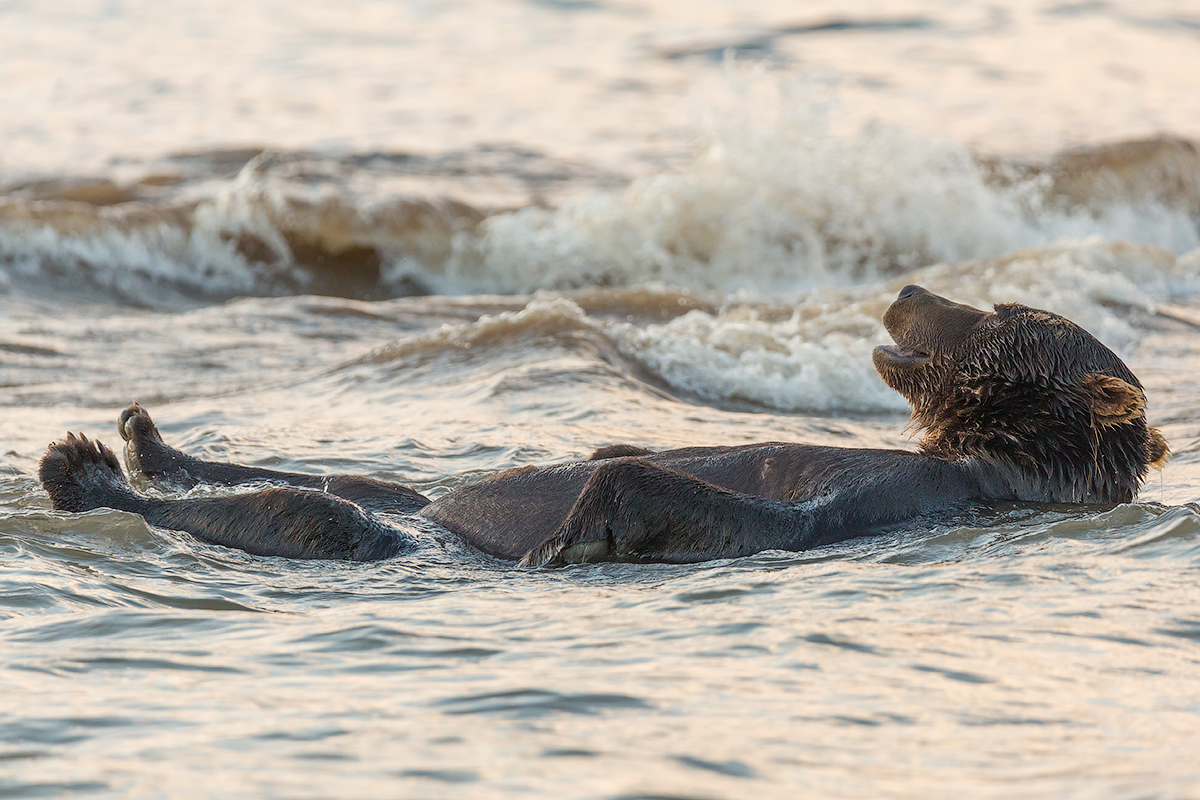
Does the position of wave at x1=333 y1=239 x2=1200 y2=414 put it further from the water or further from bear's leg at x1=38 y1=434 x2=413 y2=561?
bear's leg at x1=38 y1=434 x2=413 y2=561

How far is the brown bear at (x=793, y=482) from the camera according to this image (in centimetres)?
494

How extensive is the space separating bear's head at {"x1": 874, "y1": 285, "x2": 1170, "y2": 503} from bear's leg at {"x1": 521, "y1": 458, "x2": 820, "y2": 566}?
101 centimetres

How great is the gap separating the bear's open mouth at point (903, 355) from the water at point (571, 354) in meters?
0.92

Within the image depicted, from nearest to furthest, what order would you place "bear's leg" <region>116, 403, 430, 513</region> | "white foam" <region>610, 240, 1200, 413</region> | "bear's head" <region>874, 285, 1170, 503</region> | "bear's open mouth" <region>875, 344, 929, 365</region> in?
"bear's head" <region>874, 285, 1170, 503</region>, "bear's open mouth" <region>875, 344, 929, 365</region>, "bear's leg" <region>116, 403, 430, 513</region>, "white foam" <region>610, 240, 1200, 413</region>

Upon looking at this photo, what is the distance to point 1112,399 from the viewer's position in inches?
211

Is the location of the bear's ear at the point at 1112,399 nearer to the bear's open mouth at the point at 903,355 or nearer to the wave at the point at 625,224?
the bear's open mouth at the point at 903,355

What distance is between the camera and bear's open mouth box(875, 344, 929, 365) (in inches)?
234

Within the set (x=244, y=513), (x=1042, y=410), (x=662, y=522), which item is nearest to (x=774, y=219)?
(x=1042, y=410)

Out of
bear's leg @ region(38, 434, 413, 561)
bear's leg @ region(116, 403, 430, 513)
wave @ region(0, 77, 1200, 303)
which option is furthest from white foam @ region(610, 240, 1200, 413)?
bear's leg @ region(38, 434, 413, 561)

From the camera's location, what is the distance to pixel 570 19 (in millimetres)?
26297

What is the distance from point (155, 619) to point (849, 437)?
4.99m

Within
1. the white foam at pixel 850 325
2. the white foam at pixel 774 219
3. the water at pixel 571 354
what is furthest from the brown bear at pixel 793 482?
the white foam at pixel 774 219

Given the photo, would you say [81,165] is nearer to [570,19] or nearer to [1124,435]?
[570,19]

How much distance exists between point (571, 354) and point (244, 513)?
15.3 ft
